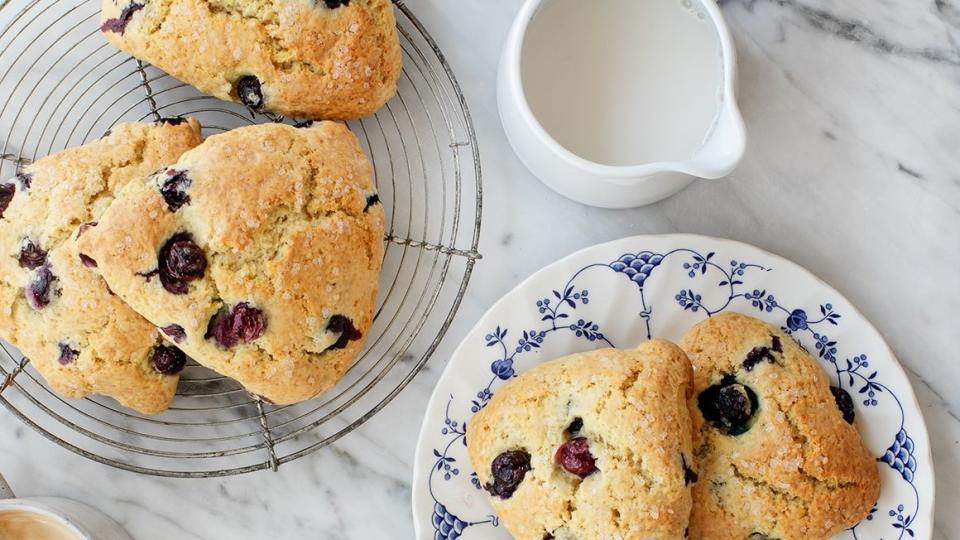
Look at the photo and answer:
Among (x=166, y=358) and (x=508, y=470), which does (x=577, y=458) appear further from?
(x=166, y=358)

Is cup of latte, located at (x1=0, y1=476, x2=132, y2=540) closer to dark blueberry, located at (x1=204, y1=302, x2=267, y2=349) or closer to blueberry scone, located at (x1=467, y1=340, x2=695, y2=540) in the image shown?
dark blueberry, located at (x1=204, y1=302, x2=267, y2=349)

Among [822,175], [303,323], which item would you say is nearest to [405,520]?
[303,323]

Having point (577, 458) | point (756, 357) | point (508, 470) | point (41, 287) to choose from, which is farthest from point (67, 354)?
point (756, 357)

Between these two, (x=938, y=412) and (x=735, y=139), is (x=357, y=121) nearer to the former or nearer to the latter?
(x=735, y=139)

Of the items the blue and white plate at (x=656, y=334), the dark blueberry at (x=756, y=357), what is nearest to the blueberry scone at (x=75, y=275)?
the blue and white plate at (x=656, y=334)

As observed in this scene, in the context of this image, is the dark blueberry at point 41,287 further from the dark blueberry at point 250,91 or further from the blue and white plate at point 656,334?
the blue and white plate at point 656,334

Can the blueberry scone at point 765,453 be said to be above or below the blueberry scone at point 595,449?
below
